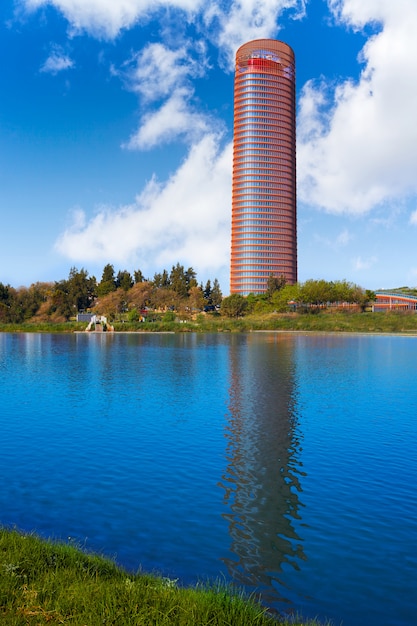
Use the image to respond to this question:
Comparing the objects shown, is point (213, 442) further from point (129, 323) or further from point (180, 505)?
point (129, 323)

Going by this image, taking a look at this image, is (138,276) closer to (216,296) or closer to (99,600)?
(216,296)

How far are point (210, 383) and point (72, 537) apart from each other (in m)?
29.1

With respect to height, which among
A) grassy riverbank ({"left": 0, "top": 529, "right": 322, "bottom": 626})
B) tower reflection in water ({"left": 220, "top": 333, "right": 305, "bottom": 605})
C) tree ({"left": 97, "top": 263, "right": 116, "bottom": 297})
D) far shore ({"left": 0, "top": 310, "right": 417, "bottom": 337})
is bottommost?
tower reflection in water ({"left": 220, "top": 333, "right": 305, "bottom": 605})

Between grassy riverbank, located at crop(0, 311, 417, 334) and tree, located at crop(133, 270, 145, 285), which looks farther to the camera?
tree, located at crop(133, 270, 145, 285)

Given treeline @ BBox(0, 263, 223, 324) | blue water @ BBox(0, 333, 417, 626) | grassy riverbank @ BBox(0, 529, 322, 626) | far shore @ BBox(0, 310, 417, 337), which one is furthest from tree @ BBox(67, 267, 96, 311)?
grassy riverbank @ BBox(0, 529, 322, 626)

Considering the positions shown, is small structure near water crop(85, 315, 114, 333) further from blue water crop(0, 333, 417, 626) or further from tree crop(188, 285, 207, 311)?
blue water crop(0, 333, 417, 626)

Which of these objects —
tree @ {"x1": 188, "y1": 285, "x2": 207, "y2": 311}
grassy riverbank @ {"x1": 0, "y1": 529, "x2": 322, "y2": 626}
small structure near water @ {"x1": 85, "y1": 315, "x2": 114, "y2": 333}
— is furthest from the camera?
tree @ {"x1": 188, "y1": 285, "x2": 207, "y2": 311}

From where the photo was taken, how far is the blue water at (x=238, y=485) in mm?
11969

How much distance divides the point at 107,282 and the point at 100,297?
6.23 m

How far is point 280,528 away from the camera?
1454 centimetres

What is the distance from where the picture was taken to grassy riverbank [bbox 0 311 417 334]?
129m

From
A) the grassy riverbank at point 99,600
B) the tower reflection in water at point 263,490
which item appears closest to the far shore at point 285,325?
the tower reflection in water at point 263,490

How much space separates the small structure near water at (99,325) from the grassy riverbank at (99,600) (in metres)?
128

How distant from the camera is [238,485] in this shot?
18.0 m
